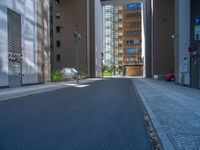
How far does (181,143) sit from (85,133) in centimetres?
225

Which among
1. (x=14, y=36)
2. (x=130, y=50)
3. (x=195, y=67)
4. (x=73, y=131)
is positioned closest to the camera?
(x=73, y=131)

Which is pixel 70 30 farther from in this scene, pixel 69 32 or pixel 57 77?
pixel 57 77

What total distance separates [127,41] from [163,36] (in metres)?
65.1

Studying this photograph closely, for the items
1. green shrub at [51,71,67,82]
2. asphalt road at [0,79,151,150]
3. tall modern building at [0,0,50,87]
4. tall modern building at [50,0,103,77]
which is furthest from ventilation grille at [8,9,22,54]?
tall modern building at [50,0,103,77]

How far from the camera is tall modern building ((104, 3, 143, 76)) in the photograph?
115938 millimetres

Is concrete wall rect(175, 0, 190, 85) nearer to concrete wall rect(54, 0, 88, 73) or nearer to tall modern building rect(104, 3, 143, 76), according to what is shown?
concrete wall rect(54, 0, 88, 73)

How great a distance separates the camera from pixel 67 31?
66312 millimetres

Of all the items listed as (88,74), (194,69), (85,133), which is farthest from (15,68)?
(88,74)

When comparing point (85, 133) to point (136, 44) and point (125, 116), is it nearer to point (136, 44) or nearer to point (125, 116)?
point (125, 116)

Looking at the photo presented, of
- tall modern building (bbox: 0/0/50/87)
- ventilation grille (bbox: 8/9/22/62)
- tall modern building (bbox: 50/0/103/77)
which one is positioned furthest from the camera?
tall modern building (bbox: 50/0/103/77)

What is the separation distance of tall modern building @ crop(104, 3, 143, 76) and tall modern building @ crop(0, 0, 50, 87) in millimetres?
71761

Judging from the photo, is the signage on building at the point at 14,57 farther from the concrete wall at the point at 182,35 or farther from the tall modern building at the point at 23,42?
the concrete wall at the point at 182,35

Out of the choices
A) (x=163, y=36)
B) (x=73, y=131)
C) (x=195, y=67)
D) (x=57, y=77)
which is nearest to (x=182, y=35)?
(x=195, y=67)

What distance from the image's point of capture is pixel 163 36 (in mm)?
56906
